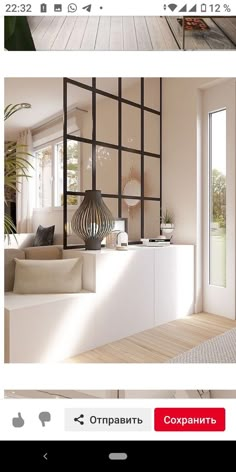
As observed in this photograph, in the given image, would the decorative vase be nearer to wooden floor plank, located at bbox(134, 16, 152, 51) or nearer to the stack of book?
the stack of book

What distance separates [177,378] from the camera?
321 mm

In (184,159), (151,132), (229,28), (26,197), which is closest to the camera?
(229,28)

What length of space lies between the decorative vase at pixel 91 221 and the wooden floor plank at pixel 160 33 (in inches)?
37.6

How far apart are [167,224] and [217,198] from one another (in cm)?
43

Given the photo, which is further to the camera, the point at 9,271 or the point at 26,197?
the point at 26,197

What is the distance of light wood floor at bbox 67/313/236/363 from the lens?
1.47 metres

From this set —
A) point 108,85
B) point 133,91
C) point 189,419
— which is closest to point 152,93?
point 133,91

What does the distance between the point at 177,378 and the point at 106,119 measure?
7.05 feet

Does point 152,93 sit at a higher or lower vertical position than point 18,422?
higher

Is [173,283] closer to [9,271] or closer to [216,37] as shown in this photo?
[9,271]

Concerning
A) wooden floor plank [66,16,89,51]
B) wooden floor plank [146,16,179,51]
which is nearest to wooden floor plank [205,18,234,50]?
wooden floor plank [146,16,179,51]

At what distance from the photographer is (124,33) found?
0.68 m
